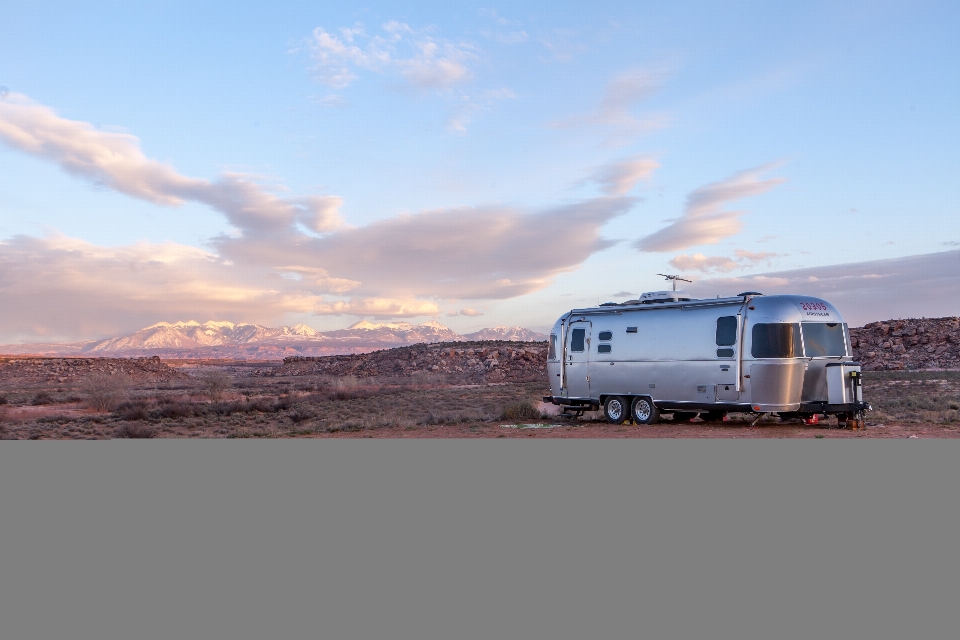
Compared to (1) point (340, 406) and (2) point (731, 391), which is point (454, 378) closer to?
(1) point (340, 406)

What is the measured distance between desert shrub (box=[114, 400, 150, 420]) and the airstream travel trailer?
14.9 metres

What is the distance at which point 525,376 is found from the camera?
187 feet

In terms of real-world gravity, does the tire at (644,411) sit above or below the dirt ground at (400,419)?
above

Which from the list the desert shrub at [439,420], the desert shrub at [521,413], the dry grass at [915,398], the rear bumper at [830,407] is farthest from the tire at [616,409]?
the dry grass at [915,398]

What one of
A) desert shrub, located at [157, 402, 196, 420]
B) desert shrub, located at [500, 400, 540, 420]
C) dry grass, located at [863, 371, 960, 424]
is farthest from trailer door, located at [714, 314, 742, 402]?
desert shrub, located at [157, 402, 196, 420]

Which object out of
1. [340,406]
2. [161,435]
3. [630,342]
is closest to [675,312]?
[630,342]

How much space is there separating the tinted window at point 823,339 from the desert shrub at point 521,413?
861 cm

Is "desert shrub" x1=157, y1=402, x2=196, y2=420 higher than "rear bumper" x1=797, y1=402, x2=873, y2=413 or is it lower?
lower

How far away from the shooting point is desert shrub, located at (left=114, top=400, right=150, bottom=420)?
24.6 metres

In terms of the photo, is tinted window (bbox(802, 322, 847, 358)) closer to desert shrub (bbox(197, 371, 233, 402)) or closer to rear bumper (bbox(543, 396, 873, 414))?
rear bumper (bbox(543, 396, 873, 414))

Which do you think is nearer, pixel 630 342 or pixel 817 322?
pixel 817 322

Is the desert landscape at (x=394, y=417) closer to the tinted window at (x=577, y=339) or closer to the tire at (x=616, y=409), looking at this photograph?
the tire at (x=616, y=409)

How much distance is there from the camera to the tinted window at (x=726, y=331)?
55.8 ft

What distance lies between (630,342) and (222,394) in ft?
76.5
